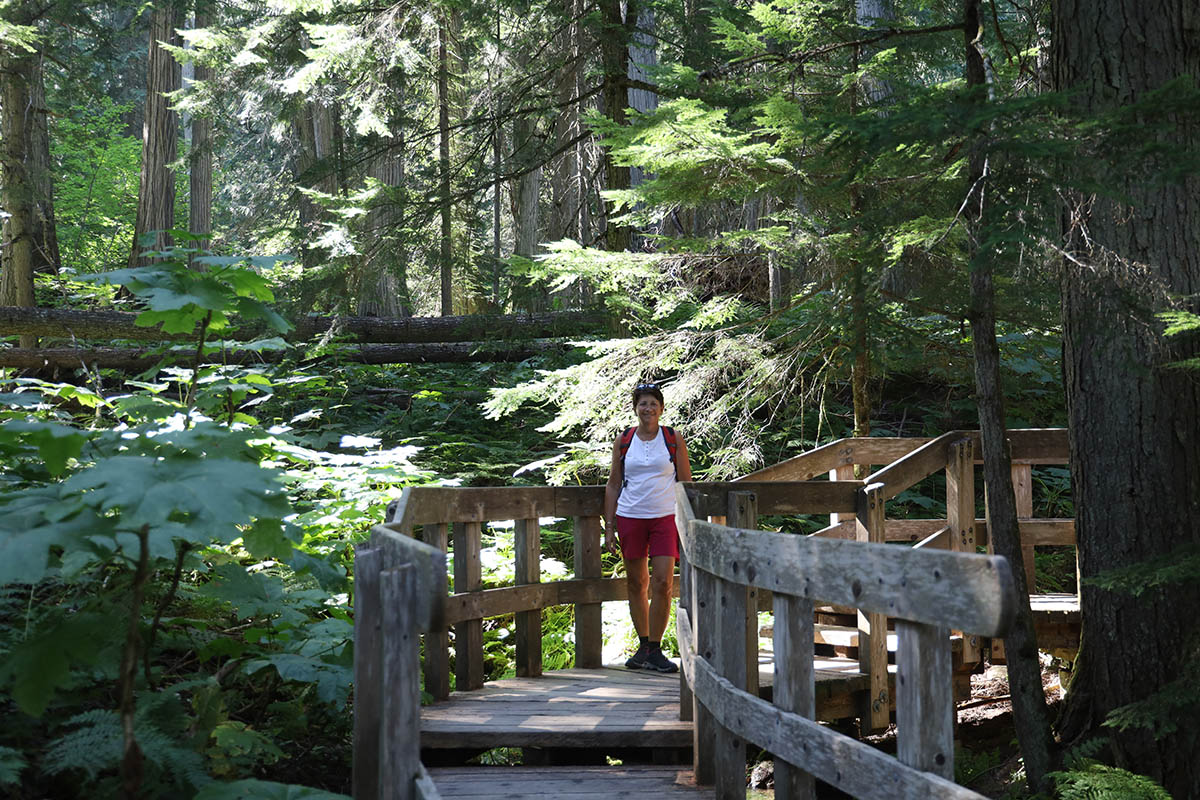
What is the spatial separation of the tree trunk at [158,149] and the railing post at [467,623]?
13.4 metres

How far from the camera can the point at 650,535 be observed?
20.2 feet

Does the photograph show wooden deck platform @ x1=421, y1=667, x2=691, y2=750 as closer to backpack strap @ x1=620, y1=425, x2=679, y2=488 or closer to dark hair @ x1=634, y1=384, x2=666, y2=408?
backpack strap @ x1=620, y1=425, x2=679, y2=488

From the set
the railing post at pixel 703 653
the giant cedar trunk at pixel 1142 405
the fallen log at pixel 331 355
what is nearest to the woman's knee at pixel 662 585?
the railing post at pixel 703 653

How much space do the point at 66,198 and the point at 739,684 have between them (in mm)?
22710

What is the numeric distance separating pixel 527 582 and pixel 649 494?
96 centimetres

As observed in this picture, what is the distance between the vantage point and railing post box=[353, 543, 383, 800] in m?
3.14

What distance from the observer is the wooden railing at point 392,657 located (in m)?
2.71

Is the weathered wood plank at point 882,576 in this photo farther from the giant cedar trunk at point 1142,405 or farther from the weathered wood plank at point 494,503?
the giant cedar trunk at point 1142,405

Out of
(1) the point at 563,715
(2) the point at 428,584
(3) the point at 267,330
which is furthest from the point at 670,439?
(3) the point at 267,330

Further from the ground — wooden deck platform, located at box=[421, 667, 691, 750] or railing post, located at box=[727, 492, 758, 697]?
railing post, located at box=[727, 492, 758, 697]

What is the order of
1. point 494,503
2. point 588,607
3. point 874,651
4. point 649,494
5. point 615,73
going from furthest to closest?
point 615,73 → point 588,607 → point 649,494 → point 494,503 → point 874,651

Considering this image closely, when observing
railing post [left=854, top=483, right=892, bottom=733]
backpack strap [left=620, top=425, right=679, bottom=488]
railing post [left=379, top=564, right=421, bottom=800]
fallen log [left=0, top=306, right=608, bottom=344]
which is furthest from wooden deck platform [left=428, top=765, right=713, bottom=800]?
fallen log [left=0, top=306, right=608, bottom=344]

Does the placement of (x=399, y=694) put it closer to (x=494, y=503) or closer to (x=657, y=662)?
(x=494, y=503)

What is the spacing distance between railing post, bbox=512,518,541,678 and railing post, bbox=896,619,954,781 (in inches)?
152
